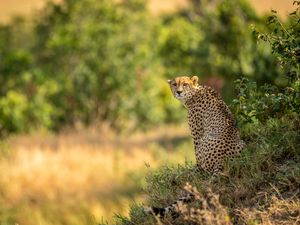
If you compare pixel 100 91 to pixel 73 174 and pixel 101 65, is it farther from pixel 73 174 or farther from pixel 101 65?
pixel 73 174

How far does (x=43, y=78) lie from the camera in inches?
833

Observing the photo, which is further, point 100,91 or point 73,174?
point 100,91

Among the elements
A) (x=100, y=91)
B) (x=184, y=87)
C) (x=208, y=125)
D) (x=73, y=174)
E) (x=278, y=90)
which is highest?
(x=100, y=91)

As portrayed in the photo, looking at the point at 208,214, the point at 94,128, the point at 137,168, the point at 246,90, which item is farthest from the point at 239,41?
the point at 208,214

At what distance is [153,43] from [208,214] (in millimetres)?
18736

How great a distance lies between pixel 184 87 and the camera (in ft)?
21.1

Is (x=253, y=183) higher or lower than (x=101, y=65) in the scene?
lower

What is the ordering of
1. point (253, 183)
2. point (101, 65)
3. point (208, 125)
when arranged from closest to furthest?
point (253, 183) → point (208, 125) → point (101, 65)

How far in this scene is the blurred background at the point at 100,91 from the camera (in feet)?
51.4

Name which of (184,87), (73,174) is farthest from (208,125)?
(73,174)

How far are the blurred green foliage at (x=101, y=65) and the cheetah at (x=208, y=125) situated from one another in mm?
12586

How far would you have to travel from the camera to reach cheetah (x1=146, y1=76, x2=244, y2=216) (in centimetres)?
619

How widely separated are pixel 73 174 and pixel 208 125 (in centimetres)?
1011

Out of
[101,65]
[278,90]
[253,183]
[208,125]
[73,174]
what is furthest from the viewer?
[101,65]
